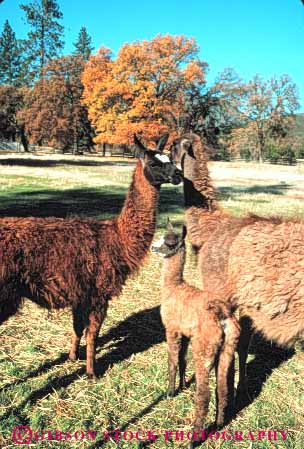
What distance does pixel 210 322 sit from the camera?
3207 mm

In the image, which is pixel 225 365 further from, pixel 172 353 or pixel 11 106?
pixel 11 106

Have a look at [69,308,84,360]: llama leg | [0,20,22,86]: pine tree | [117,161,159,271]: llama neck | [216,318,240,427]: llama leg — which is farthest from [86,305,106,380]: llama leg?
[0,20,22,86]: pine tree

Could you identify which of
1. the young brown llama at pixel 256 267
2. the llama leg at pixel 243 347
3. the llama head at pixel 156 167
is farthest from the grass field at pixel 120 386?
the llama head at pixel 156 167

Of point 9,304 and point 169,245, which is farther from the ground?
point 169,245

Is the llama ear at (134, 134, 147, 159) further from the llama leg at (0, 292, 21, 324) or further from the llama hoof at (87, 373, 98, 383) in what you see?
the llama hoof at (87, 373, 98, 383)

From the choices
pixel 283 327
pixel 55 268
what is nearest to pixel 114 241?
pixel 55 268

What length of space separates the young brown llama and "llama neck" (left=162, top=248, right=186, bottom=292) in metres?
0.49

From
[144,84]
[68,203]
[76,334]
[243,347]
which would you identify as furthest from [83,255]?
[144,84]

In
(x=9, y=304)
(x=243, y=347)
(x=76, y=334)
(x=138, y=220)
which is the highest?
(x=138, y=220)

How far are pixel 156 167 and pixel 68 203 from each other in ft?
33.1

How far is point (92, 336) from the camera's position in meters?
4.18

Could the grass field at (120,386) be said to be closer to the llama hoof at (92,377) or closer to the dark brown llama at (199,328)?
the llama hoof at (92,377)

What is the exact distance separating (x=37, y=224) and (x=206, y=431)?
255 cm

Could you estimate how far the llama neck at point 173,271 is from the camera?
375 centimetres
